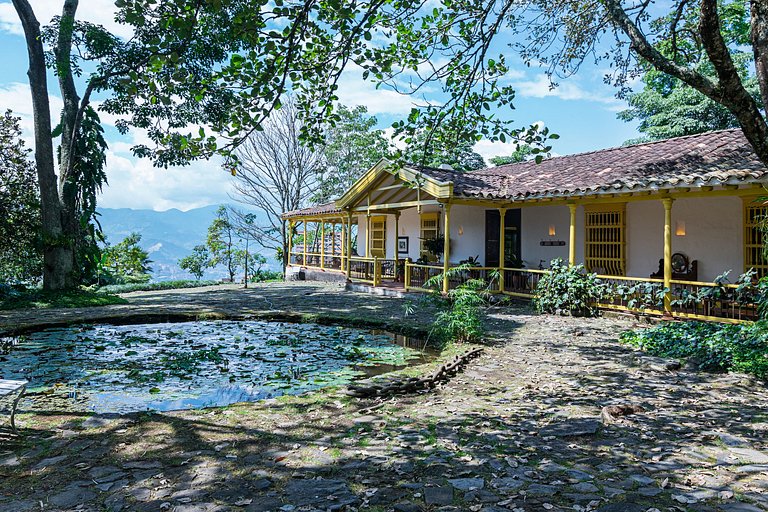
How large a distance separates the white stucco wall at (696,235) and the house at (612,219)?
0.02m

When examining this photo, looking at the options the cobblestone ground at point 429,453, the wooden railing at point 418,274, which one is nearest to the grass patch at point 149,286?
the wooden railing at point 418,274

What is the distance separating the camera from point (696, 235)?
12.0 metres

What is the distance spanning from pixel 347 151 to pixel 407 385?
26.1 meters

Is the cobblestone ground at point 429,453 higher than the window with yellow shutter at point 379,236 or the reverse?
the reverse

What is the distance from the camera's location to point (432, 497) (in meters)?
3.06

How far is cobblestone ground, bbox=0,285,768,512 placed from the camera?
3018mm

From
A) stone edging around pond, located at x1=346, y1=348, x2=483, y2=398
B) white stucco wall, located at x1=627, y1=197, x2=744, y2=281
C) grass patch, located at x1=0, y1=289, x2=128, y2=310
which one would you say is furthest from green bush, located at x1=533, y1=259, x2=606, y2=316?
grass patch, located at x1=0, y1=289, x2=128, y2=310

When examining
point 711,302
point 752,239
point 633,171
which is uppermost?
point 633,171

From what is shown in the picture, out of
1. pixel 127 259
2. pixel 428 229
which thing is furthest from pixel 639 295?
pixel 127 259

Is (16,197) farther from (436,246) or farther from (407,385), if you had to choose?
(407,385)

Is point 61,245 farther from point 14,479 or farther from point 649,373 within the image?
point 649,373

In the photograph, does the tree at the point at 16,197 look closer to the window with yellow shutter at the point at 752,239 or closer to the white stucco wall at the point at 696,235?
the white stucco wall at the point at 696,235

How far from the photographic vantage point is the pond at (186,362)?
5465 millimetres

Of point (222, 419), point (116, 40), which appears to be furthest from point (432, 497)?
point (116, 40)
